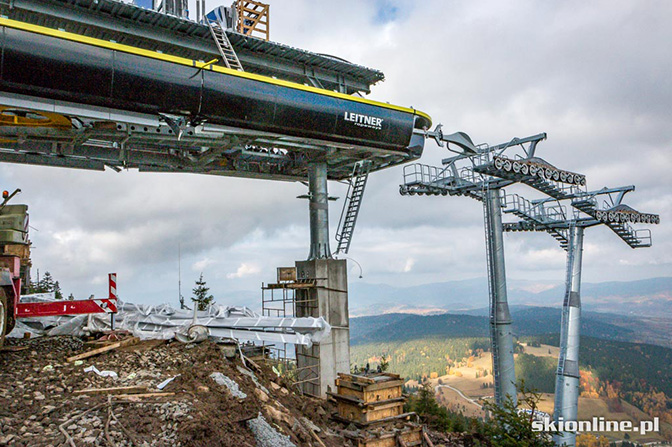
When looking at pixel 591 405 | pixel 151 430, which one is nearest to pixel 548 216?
pixel 151 430

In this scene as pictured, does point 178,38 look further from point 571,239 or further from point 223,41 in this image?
point 571,239

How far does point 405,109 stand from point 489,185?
941cm

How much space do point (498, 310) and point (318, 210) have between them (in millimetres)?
10802

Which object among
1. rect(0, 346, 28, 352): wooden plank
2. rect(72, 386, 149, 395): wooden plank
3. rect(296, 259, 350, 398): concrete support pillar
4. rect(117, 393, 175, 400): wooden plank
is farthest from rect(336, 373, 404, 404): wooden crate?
rect(0, 346, 28, 352): wooden plank

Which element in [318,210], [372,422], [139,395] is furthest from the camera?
[318,210]

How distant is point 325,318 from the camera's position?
67.5 feet

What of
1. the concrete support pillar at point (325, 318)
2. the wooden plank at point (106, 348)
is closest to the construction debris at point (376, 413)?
the concrete support pillar at point (325, 318)

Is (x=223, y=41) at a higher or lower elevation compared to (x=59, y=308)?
higher

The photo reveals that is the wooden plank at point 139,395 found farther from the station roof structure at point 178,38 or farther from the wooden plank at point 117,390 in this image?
the station roof structure at point 178,38

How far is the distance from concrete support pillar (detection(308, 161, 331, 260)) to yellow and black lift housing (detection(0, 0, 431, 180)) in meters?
0.76

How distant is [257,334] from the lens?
14.9m

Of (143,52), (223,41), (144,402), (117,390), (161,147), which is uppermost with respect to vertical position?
(223,41)

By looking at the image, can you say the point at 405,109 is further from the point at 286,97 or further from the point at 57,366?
the point at 57,366

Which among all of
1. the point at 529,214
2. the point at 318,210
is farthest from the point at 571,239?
the point at 318,210
